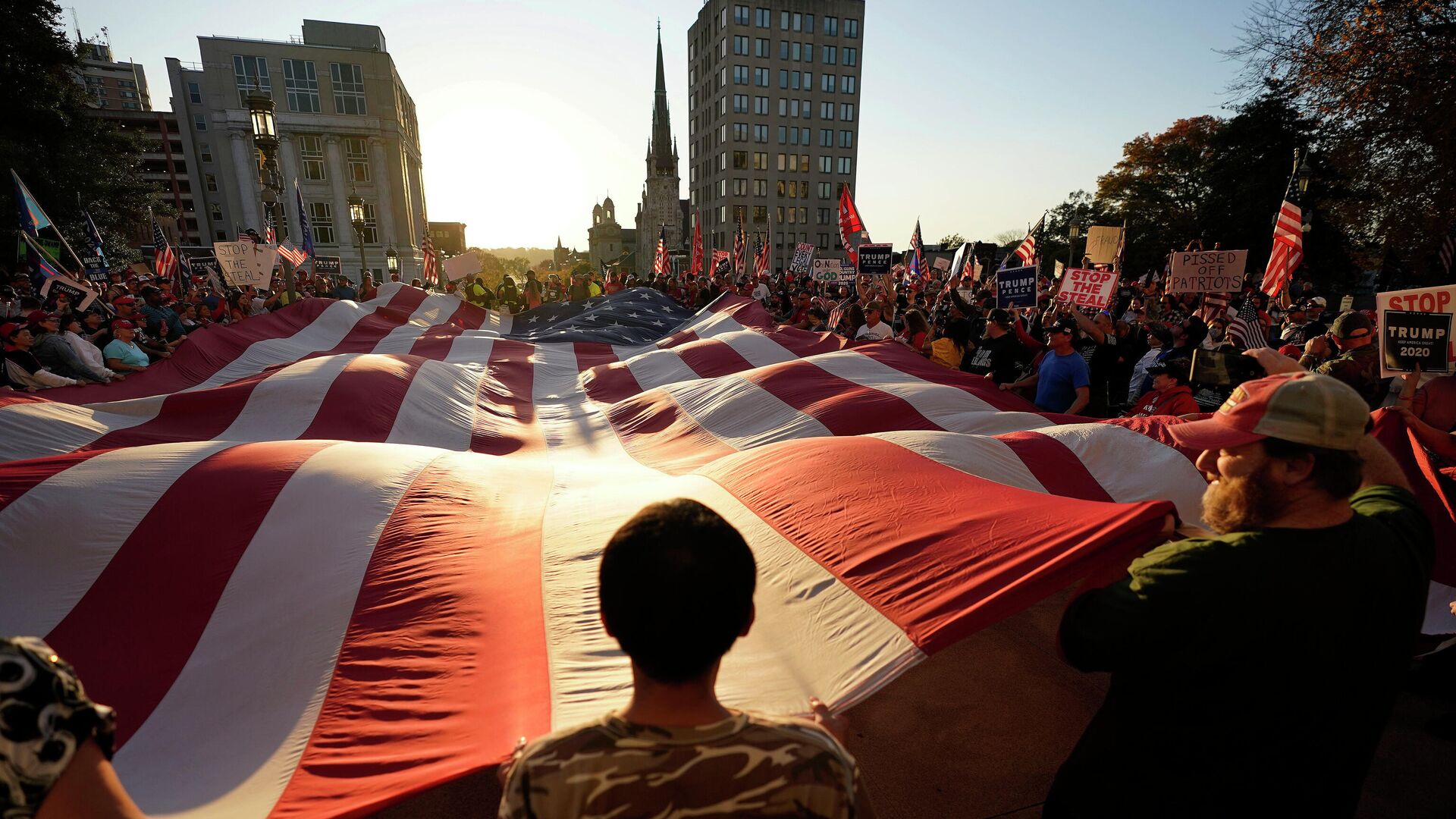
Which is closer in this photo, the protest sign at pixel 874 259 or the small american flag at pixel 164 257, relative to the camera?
the protest sign at pixel 874 259

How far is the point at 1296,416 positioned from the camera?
4.25ft

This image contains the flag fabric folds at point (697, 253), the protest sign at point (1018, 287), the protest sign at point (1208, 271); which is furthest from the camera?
the flag fabric folds at point (697, 253)

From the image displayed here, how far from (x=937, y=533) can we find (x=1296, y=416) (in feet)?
3.58

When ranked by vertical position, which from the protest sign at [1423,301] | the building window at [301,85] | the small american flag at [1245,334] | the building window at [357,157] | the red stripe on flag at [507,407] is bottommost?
the red stripe on flag at [507,407]

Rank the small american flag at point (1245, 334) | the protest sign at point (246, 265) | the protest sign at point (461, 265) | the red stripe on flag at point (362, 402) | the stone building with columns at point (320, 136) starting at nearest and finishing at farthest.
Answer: the red stripe on flag at point (362, 402) < the small american flag at point (1245, 334) < the protest sign at point (246, 265) < the protest sign at point (461, 265) < the stone building with columns at point (320, 136)

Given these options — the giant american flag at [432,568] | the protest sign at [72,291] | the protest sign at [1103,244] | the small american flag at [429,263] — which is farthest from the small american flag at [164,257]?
the protest sign at [1103,244]

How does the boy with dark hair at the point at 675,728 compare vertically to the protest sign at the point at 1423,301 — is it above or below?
below

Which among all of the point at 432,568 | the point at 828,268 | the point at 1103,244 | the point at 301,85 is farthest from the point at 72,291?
the point at 301,85

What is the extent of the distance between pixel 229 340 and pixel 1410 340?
972 centimetres

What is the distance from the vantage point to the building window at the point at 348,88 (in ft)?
149

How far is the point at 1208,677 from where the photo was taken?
4.19ft

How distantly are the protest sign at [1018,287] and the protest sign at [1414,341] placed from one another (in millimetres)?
4117

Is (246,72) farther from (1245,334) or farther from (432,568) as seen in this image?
(1245,334)

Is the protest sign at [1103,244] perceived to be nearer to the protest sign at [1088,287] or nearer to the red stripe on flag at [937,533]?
the protest sign at [1088,287]
